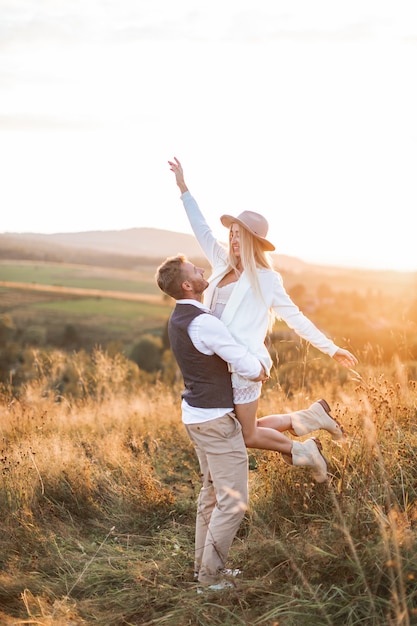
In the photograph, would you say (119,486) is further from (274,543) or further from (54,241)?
(54,241)

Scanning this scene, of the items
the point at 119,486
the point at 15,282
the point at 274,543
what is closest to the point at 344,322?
the point at 119,486

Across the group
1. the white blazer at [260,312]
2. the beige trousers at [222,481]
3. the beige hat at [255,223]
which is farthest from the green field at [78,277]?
the beige trousers at [222,481]

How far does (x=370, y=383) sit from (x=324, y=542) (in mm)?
1730

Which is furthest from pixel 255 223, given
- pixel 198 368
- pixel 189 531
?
pixel 189 531

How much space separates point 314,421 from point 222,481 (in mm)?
953

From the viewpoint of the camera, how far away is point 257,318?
405cm

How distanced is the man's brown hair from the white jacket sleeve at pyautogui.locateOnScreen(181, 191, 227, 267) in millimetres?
788

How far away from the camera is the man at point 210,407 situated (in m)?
3.87

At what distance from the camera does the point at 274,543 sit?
373 cm

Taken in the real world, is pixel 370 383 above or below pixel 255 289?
below

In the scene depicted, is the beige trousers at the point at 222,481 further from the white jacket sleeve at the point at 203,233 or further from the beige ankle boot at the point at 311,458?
the white jacket sleeve at the point at 203,233

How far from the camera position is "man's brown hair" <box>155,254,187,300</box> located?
12.8ft

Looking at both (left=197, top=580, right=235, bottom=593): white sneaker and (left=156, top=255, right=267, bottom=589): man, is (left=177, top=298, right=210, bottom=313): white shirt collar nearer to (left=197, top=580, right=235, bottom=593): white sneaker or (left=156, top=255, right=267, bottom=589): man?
(left=156, top=255, right=267, bottom=589): man

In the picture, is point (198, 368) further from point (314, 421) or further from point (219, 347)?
point (314, 421)
